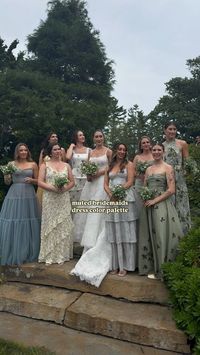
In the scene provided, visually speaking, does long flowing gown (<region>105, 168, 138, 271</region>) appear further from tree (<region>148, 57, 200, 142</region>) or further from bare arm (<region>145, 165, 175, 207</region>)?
tree (<region>148, 57, 200, 142</region>)

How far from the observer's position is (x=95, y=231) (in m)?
5.34

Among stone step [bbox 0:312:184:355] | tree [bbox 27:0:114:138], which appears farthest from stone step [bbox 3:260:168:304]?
tree [bbox 27:0:114:138]

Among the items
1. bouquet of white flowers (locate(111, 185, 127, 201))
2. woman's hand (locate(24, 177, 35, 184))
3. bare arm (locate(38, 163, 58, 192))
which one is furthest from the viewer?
woman's hand (locate(24, 177, 35, 184))

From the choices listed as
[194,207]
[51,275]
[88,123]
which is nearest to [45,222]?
[51,275]

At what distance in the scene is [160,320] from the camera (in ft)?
13.7

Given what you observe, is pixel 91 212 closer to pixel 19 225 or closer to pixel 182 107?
pixel 19 225

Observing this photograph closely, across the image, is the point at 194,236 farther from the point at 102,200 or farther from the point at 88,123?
the point at 88,123

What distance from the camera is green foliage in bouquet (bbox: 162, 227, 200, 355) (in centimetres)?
374

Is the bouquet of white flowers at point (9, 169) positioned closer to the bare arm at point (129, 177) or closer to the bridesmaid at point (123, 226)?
the bridesmaid at point (123, 226)

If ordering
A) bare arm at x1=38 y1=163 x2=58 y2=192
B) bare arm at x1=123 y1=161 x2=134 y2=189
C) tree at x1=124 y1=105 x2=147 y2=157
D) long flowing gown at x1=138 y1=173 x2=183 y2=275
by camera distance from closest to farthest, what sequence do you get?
long flowing gown at x1=138 y1=173 x2=183 y2=275, bare arm at x1=123 y1=161 x2=134 y2=189, bare arm at x1=38 y1=163 x2=58 y2=192, tree at x1=124 y1=105 x2=147 y2=157

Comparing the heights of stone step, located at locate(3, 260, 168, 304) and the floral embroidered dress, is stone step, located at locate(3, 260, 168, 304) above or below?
below

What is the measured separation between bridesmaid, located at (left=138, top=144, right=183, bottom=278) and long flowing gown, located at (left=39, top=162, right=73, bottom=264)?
1246 mm

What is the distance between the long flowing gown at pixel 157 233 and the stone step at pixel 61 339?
1.04 metres

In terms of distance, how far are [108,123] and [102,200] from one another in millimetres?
20990
